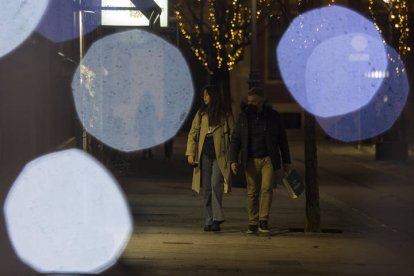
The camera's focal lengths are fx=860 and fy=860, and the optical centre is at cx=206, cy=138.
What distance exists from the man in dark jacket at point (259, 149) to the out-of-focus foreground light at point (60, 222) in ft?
5.71

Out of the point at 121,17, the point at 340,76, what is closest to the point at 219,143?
the point at 121,17

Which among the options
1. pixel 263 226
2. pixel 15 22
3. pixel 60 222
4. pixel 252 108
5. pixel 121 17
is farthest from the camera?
pixel 121 17

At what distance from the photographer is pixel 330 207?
1494 centimetres

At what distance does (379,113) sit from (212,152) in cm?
2245

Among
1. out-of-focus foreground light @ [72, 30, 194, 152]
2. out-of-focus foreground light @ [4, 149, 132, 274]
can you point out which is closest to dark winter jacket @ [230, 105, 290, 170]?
out-of-focus foreground light @ [4, 149, 132, 274]

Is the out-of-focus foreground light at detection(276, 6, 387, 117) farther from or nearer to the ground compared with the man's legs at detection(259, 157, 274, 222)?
nearer to the ground

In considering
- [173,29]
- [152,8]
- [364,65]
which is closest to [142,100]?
[173,29]

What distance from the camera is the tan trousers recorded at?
1123cm

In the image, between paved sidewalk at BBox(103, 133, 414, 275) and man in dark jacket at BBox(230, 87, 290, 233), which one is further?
man in dark jacket at BBox(230, 87, 290, 233)

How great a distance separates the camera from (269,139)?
11.2m

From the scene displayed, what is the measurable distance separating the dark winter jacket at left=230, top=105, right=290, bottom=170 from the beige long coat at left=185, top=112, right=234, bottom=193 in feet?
0.74

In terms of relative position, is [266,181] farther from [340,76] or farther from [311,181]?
[340,76]

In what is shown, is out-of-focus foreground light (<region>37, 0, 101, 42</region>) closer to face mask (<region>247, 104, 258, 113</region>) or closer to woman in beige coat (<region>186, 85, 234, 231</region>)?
woman in beige coat (<region>186, 85, 234, 231</region>)

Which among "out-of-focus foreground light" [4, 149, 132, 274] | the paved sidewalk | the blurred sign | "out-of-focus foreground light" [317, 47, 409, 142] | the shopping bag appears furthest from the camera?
"out-of-focus foreground light" [317, 47, 409, 142]
